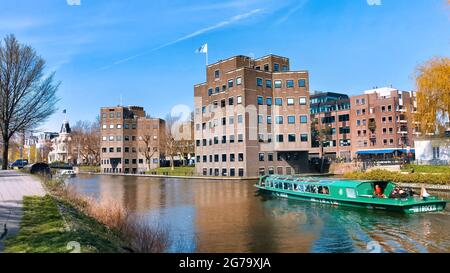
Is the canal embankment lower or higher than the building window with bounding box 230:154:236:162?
lower

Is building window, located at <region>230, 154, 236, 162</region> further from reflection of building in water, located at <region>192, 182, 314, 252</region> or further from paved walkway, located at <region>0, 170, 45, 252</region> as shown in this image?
paved walkway, located at <region>0, 170, 45, 252</region>

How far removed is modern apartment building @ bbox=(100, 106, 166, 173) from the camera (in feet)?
324

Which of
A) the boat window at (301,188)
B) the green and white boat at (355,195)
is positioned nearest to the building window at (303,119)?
the green and white boat at (355,195)

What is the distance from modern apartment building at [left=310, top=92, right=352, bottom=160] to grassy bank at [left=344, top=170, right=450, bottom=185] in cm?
4977

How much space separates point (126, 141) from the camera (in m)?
99.6

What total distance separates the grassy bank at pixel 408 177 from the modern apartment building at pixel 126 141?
2592 inches

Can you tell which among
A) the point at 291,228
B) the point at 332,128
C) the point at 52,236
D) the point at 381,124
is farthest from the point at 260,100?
the point at 52,236

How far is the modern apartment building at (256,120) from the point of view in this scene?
2427 inches

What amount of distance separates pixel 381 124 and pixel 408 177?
53.7 meters

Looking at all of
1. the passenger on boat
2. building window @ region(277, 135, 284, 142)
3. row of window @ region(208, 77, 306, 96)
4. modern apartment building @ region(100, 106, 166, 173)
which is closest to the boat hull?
the passenger on boat

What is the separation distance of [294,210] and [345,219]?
501 centimetres

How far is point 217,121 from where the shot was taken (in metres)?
66.8

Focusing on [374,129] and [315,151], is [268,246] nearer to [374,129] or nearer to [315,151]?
[374,129]
